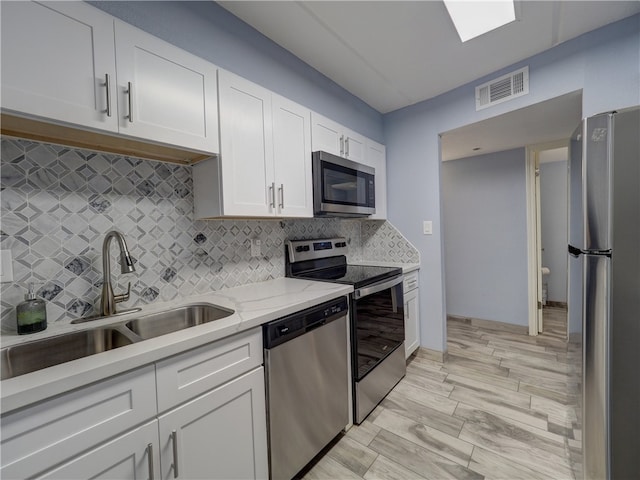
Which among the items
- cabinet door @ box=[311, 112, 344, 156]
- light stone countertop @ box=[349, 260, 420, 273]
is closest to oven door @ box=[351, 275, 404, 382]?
light stone countertop @ box=[349, 260, 420, 273]

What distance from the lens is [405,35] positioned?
1.73 m

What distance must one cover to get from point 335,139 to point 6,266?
187 centimetres

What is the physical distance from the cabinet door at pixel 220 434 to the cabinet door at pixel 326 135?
4.84 feet

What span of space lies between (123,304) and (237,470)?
35.2 inches

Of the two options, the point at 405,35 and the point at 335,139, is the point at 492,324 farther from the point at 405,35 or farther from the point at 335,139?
the point at 405,35

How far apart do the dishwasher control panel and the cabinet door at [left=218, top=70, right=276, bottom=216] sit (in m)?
0.60

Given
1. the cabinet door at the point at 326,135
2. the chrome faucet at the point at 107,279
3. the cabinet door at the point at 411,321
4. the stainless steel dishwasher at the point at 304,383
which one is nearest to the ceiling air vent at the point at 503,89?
the cabinet door at the point at 326,135

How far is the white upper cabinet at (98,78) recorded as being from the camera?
0.85m

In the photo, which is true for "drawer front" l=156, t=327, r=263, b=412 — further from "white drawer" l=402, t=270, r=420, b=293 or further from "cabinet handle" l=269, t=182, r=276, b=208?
"white drawer" l=402, t=270, r=420, b=293

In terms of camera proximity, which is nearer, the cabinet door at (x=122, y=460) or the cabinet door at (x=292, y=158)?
the cabinet door at (x=122, y=460)

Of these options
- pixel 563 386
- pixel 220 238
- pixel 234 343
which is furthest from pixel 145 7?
pixel 563 386

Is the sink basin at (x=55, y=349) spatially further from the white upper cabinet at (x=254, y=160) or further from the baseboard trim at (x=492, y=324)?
the baseboard trim at (x=492, y=324)

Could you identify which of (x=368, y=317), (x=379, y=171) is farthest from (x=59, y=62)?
(x=379, y=171)

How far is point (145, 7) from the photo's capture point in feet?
4.07
